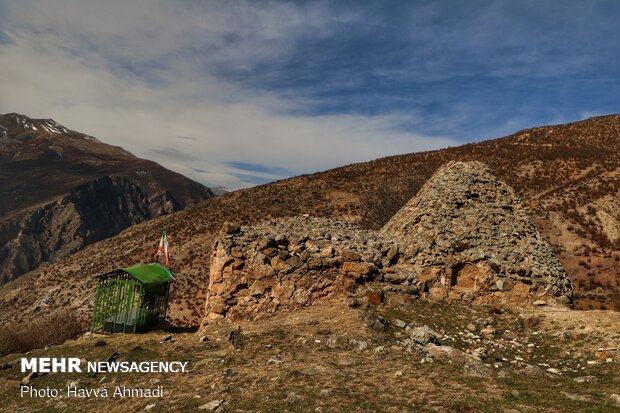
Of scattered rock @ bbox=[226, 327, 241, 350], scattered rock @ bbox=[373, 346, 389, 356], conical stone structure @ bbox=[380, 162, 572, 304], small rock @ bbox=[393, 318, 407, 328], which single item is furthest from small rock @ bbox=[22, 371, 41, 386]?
conical stone structure @ bbox=[380, 162, 572, 304]

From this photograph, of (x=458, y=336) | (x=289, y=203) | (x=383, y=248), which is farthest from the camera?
(x=289, y=203)

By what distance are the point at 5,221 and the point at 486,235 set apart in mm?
171203

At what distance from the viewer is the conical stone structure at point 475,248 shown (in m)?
15.3

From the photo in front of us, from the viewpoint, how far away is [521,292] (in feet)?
49.6

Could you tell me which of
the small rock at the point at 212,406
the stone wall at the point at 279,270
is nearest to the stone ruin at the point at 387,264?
the stone wall at the point at 279,270

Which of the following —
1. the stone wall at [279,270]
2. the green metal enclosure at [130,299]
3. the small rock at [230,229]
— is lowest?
the green metal enclosure at [130,299]

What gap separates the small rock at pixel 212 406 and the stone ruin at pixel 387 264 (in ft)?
23.0

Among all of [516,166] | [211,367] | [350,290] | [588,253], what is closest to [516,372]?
[350,290]

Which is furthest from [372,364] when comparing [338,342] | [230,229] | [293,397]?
[230,229]

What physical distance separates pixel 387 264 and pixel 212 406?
10.1 meters

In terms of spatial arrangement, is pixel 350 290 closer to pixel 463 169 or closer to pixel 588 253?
pixel 463 169

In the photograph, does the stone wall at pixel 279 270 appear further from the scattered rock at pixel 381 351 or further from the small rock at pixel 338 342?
the scattered rock at pixel 381 351

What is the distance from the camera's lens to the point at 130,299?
16.8 m

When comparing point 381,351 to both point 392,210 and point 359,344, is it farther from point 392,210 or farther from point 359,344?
point 392,210
